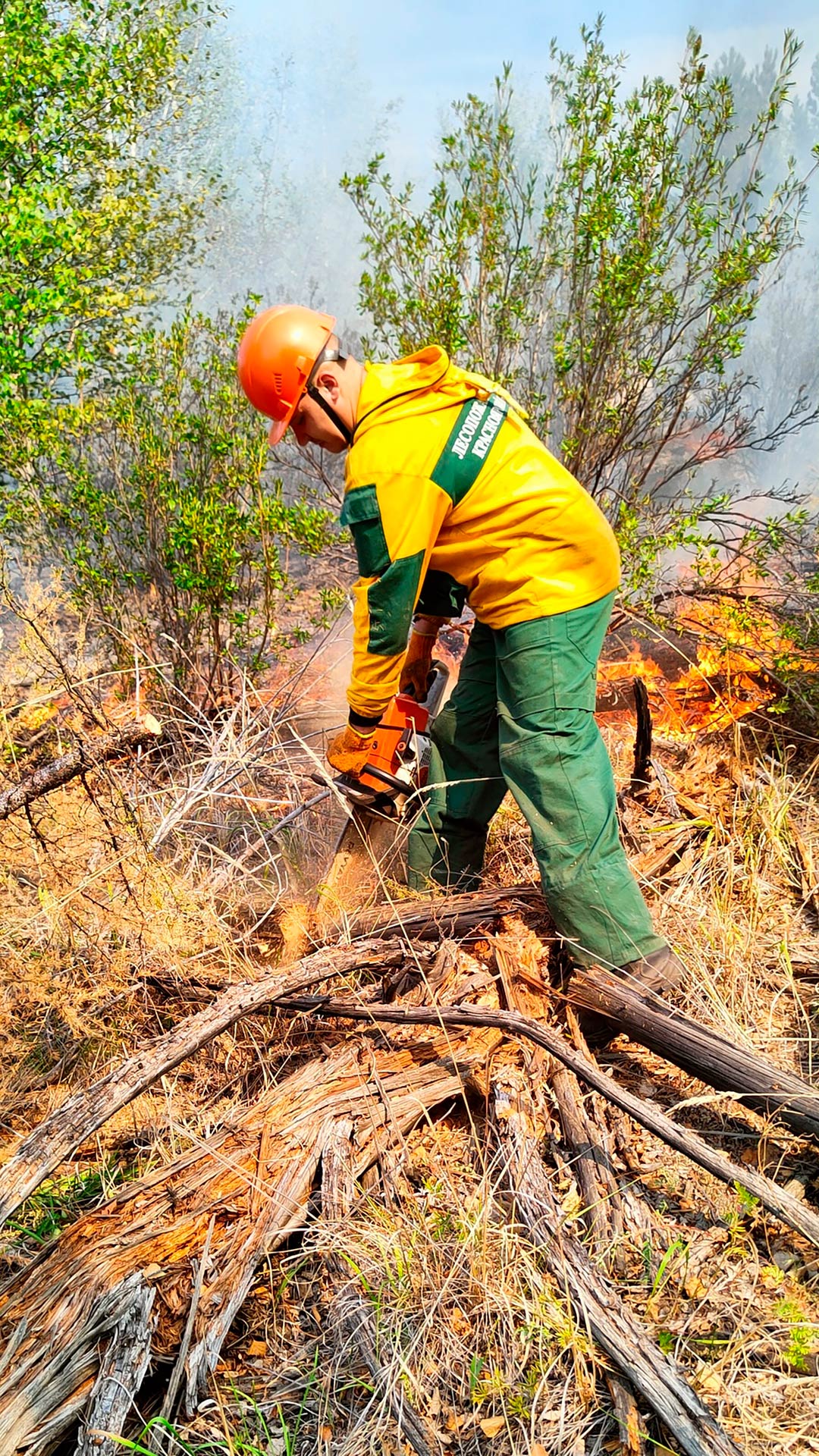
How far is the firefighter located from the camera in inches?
99.3

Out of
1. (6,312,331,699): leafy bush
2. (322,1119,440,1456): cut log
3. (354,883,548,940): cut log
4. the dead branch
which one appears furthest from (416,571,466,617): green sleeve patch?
(6,312,331,699): leafy bush

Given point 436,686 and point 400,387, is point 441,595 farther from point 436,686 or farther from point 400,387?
point 400,387

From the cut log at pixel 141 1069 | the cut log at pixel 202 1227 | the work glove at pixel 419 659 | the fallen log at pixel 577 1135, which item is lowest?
the fallen log at pixel 577 1135

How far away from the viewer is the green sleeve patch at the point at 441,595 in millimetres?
2910

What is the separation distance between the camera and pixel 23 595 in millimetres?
7758

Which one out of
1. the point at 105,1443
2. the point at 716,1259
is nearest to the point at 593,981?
the point at 716,1259

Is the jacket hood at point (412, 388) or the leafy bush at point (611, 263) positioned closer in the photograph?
the jacket hood at point (412, 388)

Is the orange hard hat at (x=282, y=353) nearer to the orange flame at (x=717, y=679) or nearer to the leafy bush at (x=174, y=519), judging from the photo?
the leafy bush at (x=174, y=519)

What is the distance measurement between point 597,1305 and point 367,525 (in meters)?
1.99

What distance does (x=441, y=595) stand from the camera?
298 cm

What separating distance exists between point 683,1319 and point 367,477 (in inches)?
85.5

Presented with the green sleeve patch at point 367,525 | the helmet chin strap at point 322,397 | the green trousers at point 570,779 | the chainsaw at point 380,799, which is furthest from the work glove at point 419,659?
the helmet chin strap at point 322,397

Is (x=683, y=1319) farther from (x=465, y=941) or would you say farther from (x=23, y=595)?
(x=23, y=595)

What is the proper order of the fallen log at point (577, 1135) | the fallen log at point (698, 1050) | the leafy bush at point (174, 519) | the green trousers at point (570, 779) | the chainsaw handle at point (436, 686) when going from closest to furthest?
the fallen log at point (577, 1135) < the fallen log at point (698, 1050) < the green trousers at point (570, 779) < the chainsaw handle at point (436, 686) < the leafy bush at point (174, 519)
